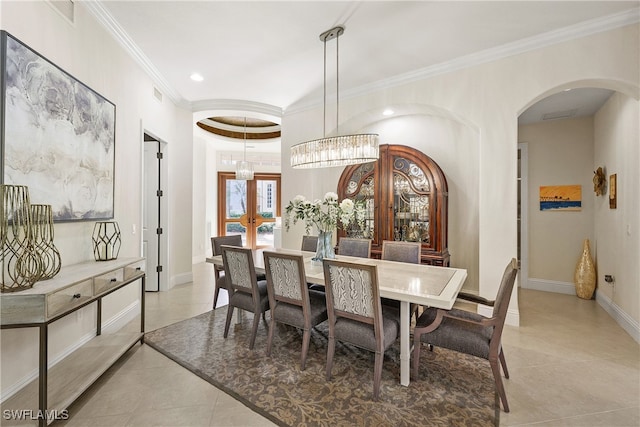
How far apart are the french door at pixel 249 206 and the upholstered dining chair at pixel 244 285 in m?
5.47

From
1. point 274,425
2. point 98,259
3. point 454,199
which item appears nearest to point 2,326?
point 98,259

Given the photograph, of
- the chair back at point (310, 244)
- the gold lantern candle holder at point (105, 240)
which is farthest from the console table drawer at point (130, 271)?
the chair back at point (310, 244)

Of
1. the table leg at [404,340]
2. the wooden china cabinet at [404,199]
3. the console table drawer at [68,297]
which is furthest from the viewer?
the wooden china cabinet at [404,199]

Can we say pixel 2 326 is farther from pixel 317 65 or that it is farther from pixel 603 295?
pixel 603 295

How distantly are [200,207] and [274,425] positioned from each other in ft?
20.4

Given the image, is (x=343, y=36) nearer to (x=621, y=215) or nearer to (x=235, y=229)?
(x=621, y=215)

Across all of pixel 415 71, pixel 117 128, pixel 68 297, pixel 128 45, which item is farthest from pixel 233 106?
pixel 68 297

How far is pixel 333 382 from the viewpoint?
2137 mm

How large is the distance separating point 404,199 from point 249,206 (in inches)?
211

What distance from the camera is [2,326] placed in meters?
1.53

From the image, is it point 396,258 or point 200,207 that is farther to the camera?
point 200,207

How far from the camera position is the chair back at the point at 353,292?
6.26 ft

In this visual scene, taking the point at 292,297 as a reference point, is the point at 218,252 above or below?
above

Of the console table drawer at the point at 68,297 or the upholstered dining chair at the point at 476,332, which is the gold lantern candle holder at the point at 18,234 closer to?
the console table drawer at the point at 68,297
